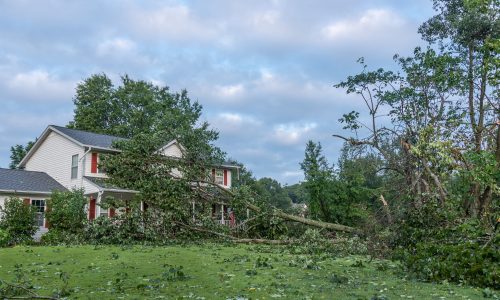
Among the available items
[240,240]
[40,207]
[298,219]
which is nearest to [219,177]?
[40,207]

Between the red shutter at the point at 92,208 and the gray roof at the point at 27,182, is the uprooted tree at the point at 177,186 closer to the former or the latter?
the red shutter at the point at 92,208

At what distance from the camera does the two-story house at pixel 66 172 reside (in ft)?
66.2

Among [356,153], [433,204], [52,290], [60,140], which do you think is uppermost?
[60,140]

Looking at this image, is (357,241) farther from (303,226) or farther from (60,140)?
(60,140)

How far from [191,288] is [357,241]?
291 inches

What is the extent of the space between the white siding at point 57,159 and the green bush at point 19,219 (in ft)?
13.1

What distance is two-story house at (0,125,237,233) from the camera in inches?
794

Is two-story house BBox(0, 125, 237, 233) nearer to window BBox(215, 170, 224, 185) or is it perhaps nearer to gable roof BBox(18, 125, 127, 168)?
gable roof BBox(18, 125, 127, 168)

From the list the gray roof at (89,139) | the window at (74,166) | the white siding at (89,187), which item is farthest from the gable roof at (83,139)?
the white siding at (89,187)

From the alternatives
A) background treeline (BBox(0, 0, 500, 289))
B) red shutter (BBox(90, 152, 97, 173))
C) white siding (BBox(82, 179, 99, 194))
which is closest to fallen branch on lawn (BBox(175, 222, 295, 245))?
background treeline (BBox(0, 0, 500, 289))

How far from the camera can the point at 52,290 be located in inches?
234

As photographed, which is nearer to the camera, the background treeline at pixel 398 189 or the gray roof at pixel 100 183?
the background treeline at pixel 398 189

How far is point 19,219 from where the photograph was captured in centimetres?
1708

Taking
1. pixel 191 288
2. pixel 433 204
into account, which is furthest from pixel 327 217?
pixel 191 288
